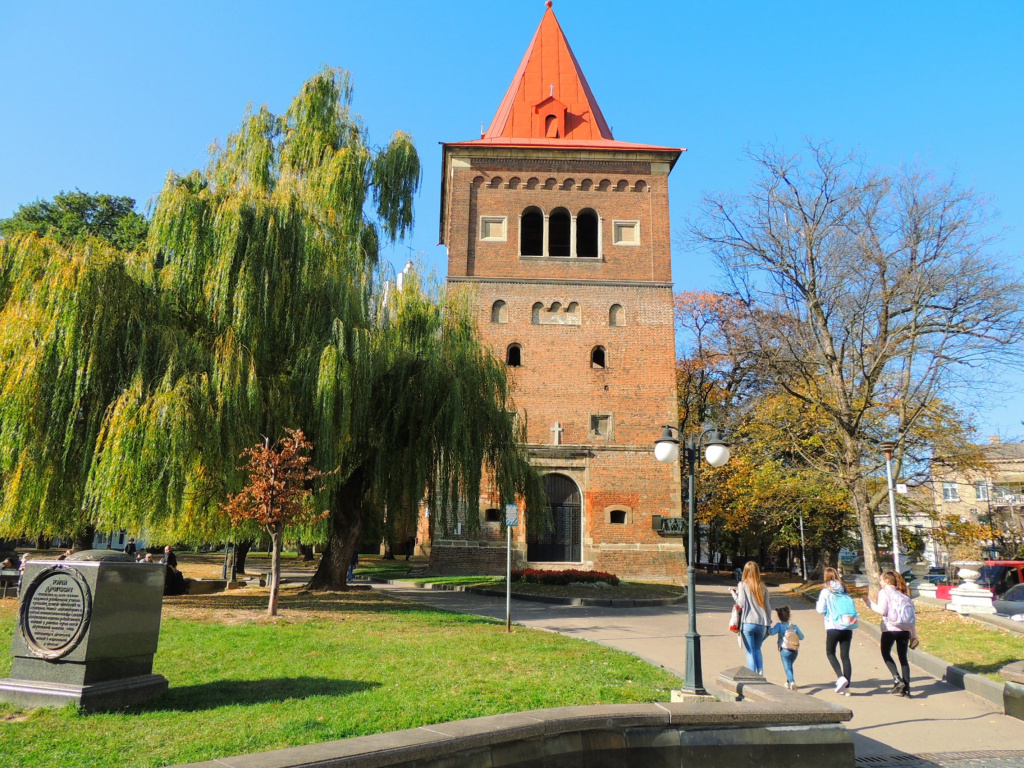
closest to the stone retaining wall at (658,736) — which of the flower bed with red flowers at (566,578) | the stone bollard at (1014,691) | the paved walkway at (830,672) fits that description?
the paved walkway at (830,672)

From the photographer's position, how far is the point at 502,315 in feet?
88.6

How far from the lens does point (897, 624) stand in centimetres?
882

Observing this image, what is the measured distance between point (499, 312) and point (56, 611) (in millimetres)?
21597

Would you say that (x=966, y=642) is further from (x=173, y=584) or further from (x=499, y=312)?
(x=499, y=312)

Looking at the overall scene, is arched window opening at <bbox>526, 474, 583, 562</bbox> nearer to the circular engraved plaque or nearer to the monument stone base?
the monument stone base

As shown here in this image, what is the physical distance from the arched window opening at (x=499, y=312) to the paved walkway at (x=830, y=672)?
11.3 metres

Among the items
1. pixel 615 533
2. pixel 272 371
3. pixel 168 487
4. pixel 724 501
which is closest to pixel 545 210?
pixel 615 533

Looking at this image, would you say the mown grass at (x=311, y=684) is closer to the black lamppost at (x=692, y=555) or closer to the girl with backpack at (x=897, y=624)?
the black lamppost at (x=692, y=555)

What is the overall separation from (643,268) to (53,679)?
24135 millimetres

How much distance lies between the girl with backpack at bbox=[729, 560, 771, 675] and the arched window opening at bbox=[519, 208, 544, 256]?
841 inches

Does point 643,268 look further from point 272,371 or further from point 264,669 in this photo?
point 264,669

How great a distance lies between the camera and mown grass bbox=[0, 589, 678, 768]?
17.3 feet

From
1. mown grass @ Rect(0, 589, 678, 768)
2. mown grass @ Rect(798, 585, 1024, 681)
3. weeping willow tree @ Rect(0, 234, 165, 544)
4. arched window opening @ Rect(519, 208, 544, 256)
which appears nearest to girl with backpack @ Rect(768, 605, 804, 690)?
mown grass @ Rect(0, 589, 678, 768)

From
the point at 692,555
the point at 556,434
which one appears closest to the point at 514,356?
the point at 556,434
